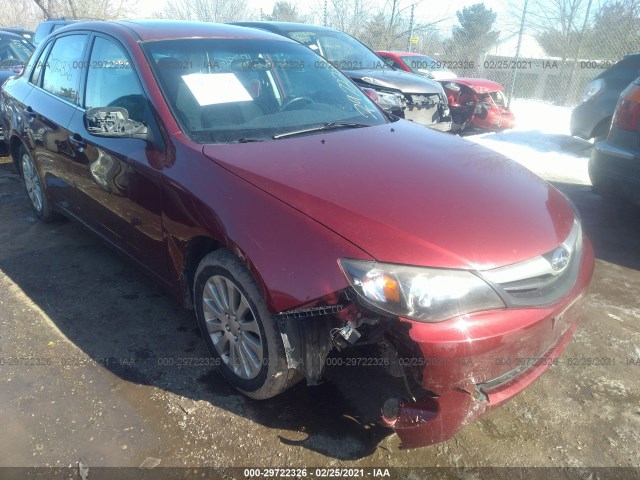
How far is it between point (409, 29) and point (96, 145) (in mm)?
12060

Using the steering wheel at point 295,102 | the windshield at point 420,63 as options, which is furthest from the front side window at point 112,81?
the windshield at point 420,63

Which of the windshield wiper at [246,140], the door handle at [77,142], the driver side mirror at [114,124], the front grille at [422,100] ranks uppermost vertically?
the driver side mirror at [114,124]

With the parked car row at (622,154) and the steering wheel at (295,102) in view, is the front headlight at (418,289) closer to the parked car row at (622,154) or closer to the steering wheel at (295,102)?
the steering wheel at (295,102)

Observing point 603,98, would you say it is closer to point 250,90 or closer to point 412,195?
point 250,90

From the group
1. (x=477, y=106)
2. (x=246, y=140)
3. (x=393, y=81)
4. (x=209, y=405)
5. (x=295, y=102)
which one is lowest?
(x=209, y=405)

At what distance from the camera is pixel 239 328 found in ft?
7.52

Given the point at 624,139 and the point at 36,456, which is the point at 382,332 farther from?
the point at 624,139

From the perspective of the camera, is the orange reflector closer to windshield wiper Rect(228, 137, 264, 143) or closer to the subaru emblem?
the subaru emblem

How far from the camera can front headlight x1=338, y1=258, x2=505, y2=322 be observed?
69.1 inches

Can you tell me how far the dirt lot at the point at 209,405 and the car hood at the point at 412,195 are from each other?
2.89 ft

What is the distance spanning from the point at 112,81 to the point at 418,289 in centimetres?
237

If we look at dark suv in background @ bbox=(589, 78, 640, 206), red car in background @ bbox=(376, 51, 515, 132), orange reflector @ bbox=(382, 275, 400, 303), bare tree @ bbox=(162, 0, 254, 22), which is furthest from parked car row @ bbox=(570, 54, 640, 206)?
bare tree @ bbox=(162, 0, 254, 22)

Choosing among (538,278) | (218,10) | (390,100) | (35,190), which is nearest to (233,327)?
(538,278)

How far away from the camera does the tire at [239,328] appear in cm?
211
